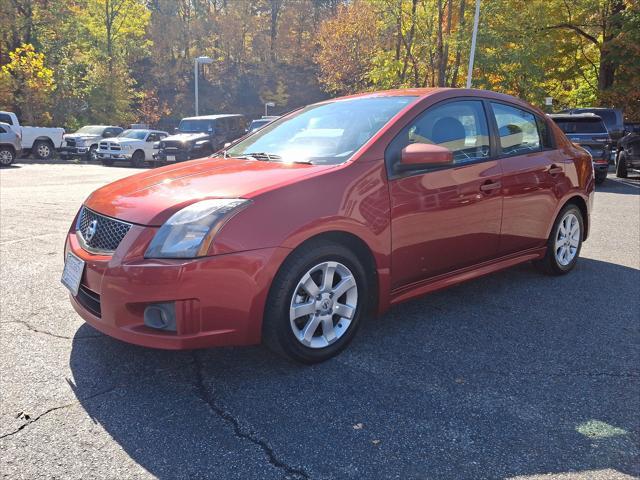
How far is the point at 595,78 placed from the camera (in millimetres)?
29547

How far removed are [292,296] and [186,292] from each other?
0.60 m

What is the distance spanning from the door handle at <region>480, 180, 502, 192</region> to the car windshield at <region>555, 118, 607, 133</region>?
10.3m

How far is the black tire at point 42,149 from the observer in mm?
22984

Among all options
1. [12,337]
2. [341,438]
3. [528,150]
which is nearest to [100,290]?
[12,337]

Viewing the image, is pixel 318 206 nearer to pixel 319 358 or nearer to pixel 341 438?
pixel 319 358

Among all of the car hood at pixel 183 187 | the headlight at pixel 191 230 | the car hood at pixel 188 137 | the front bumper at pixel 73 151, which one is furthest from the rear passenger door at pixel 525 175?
the front bumper at pixel 73 151

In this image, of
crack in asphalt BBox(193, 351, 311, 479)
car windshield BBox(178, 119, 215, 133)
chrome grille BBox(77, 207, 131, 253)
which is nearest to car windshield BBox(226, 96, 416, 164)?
chrome grille BBox(77, 207, 131, 253)

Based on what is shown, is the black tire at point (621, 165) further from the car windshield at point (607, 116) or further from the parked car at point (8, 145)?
the parked car at point (8, 145)

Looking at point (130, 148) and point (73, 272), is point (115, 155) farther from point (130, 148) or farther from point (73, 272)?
point (73, 272)

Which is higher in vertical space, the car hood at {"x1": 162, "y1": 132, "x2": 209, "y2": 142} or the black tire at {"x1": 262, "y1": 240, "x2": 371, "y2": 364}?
the car hood at {"x1": 162, "y1": 132, "x2": 209, "y2": 142}

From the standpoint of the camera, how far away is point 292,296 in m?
2.96

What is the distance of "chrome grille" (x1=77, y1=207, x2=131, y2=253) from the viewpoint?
2895 mm

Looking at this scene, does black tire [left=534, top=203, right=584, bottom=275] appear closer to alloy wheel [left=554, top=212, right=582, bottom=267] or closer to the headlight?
alloy wheel [left=554, top=212, right=582, bottom=267]

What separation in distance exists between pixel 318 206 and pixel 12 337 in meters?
2.17
